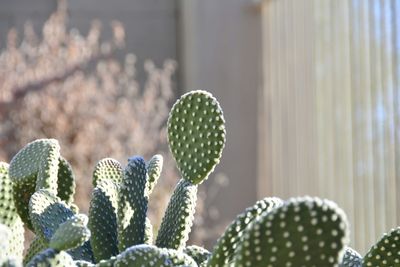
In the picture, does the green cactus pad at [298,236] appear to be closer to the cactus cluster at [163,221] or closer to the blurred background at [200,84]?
→ the cactus cluster at [163,221]

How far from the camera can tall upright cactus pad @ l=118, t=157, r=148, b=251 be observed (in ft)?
3.21

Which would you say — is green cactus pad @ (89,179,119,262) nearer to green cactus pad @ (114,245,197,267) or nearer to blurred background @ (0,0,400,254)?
green cactus pad @ (114,245,197,267)

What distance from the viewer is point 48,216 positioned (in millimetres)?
979

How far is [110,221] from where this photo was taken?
41.2 inches

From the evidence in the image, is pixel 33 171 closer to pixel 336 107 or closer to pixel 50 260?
pixel 50 260

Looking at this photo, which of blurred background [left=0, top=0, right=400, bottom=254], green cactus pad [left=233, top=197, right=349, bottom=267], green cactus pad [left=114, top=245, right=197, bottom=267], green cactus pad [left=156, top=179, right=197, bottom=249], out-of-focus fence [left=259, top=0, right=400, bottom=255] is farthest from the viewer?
blurred background [left=0, top=0, right=400, bottom=254]

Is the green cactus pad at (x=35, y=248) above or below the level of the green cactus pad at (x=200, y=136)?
below

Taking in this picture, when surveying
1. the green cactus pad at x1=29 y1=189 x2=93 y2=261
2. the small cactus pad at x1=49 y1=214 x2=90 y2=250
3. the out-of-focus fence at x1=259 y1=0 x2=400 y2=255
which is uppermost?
the small cactus pad at x1=49 y1=214 x2=90 y2=250

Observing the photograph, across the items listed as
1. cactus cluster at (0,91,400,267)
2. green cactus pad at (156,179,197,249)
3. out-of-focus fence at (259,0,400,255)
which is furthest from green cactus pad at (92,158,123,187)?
out-of-focus fence at (259,0,400,255)

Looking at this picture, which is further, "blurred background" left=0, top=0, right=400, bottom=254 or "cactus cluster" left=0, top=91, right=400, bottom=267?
"blurred background" left=0, top=0, right=400, bottom=254

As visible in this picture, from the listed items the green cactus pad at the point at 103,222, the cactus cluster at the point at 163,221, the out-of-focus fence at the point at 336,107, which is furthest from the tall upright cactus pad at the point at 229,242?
the out-of-focus fence at the point at 336,107

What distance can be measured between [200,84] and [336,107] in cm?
190

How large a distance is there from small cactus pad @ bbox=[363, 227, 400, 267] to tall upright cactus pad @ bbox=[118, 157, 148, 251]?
0.22 m

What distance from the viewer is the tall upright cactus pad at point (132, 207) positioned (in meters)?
0.98
